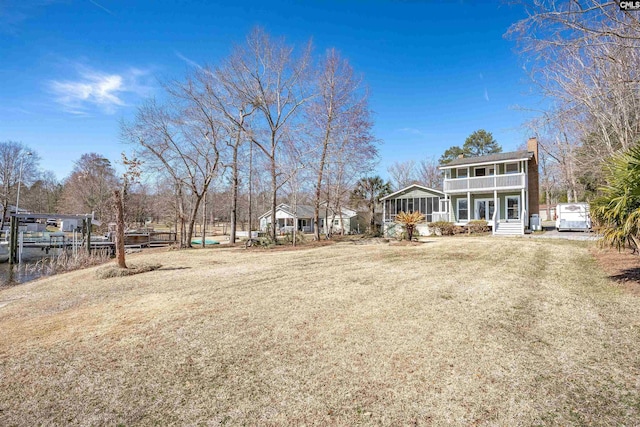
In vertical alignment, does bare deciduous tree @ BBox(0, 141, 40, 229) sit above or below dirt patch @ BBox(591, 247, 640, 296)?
above

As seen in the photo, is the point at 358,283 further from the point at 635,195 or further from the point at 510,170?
the point at 510,170

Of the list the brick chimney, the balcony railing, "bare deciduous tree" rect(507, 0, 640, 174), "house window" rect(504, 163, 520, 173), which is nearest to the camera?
"bare deciduous tree" rect(507, 0, 640, 174)

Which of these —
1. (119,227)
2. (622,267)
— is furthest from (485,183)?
(119,227)

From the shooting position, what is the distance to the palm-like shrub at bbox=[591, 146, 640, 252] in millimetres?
5211

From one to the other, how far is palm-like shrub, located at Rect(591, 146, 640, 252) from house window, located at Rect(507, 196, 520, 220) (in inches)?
782

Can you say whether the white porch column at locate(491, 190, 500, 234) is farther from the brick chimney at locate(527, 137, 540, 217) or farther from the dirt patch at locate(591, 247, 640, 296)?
the dirt patch at locate(591, 247, 640, 296)

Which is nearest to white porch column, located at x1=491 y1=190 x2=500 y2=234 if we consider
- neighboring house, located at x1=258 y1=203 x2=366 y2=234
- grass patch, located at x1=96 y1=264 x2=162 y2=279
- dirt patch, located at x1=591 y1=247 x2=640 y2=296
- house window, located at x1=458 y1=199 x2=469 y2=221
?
house window, located at x1=458 y1=199 x2=469 y2=221

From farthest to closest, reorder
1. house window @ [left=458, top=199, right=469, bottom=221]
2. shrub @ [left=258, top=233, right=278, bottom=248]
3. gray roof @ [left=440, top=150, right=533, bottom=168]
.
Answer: house window @ [left=458, top=199, right=469, bottom=221] < gray roof @ [left=440, top=150, right=533, bottom=168] < shrub @ [left=258, top=233, right=278, bottom=248]

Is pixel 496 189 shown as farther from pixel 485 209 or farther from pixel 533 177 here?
pixel 533 177

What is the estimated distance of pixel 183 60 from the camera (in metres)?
19.7

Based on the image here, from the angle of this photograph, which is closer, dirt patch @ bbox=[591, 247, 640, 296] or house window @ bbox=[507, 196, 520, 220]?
dirt patch @ bbox=[591, 247, 640, 296]

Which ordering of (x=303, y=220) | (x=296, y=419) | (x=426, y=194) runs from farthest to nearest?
(x=303, y=220) → (x=426, y=194) → (x=296, y=419)

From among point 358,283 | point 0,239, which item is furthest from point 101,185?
point 358,283

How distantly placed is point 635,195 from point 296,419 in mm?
6234
